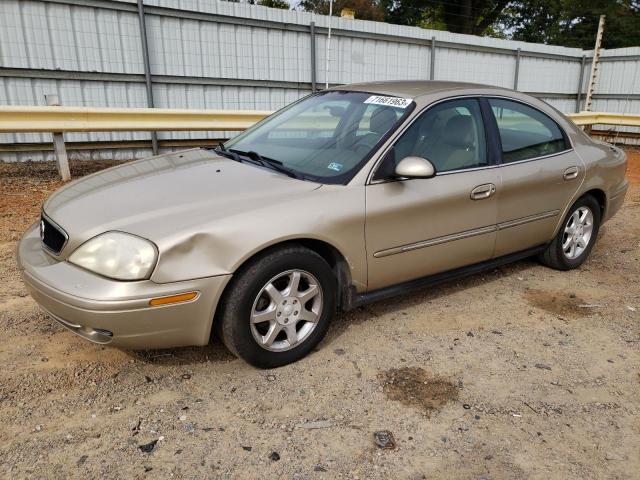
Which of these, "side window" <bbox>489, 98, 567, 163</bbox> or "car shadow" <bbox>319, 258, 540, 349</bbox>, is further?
"side window" <bbox>489, 98, 567, 163</bbox>

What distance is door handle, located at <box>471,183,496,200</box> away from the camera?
3.63 meters

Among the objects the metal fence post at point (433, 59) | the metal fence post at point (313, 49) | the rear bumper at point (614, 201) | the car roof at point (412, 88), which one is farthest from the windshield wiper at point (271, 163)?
the metal fence post at point (433, 59)

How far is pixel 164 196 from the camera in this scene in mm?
2904

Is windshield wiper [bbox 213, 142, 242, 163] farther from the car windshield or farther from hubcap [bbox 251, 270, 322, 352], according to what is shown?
hubcap [bbox 251, 270, 322, 352]

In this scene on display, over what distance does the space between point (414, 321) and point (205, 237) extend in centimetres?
170

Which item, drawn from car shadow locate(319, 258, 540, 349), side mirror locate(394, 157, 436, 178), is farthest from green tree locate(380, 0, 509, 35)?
side mirror locate(394, 157, 436, 178)

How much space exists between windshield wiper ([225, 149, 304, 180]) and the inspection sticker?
0.86 meters

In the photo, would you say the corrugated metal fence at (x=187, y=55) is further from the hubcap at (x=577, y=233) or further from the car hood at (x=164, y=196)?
the hubcap at (x=577, y=233)

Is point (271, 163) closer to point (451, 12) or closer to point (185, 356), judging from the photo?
point (185, 356)

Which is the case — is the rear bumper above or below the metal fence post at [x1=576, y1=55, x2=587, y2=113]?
below

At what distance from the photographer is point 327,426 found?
2527mm

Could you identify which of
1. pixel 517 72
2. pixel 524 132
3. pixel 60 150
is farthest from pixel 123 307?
pixel 517 72

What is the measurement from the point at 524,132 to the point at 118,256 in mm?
3175

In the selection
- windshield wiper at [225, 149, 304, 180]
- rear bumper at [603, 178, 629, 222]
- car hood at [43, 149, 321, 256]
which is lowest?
rear bumper at [603, 178, 629, 222]
